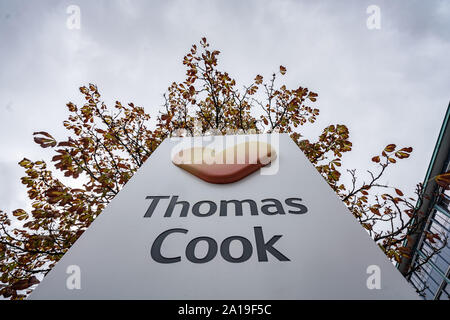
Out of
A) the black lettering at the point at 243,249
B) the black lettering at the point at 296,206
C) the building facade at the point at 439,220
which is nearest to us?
the black lettering at the point at 243,249

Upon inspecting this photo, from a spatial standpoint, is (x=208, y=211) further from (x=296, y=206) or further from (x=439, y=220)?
(x=439, y=220)

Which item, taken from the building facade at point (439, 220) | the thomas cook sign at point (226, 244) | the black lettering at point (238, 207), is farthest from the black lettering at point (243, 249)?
the building facade at point (439, 220)

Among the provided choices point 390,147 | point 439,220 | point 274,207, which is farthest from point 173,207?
point 439,220

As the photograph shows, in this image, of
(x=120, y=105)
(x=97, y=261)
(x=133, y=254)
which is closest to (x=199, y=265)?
(x=133, y=254)

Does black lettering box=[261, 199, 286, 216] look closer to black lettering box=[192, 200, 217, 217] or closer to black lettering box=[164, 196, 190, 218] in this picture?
black lettering box=[192, 200, 217, 217]

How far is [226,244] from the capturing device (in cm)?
106

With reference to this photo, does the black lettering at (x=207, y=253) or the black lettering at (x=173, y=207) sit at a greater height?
the black lettering at (x=173, y=207)

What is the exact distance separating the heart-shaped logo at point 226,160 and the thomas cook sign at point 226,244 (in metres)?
0.01

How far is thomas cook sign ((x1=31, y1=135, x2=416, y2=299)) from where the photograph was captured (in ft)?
2.86

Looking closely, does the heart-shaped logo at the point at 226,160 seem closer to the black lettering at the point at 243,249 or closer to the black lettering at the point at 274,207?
the black lettering at the point at 274,207

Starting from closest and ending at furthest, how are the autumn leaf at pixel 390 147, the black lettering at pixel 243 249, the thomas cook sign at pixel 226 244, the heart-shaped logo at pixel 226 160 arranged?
the thomas cook sign at pixel 226 244 → the black lettering at pixel 243 249 → the heart-shaped logo at pixel 226 160 → the autumn leaf at pixel 390 147

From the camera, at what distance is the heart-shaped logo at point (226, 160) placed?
1.52m

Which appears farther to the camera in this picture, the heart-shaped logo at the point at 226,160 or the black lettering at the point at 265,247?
the heart-shaped logo at the point at 226,160
